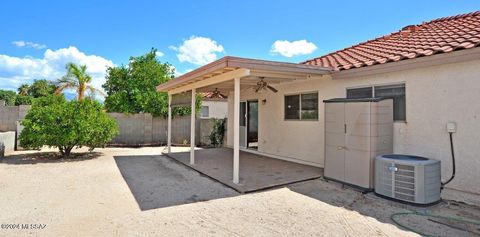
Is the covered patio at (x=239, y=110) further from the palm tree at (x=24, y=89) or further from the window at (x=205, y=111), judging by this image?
the palm tree at (x=24, y=89)

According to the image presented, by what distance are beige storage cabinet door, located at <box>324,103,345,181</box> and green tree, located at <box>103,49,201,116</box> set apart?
978cm

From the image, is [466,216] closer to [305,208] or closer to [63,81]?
[305,208]

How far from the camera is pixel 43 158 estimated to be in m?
9.84

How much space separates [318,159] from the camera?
794 cm

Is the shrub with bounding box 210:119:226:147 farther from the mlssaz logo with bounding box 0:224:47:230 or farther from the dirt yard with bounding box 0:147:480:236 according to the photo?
the mlssaz logo with bounding box 0:224:47:230

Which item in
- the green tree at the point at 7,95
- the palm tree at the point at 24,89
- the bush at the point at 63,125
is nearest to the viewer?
the bush at the point at 63,125

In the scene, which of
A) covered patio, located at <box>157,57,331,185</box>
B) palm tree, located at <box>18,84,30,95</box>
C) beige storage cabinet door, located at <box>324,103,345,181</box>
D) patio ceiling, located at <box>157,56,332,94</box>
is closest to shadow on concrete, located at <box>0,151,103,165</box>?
covered patio, located at <box>157,57,331,185</box>

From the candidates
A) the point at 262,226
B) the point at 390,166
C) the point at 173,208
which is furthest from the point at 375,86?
the point at 173,208

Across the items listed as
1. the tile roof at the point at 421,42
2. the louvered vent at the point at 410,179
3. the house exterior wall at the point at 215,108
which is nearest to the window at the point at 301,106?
the tile roof at the point at 421,42

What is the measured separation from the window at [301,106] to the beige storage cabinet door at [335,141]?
183 centimetres

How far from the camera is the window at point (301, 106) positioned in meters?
8.22

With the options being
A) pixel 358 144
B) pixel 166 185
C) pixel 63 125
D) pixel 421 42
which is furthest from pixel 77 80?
pixel 421 42

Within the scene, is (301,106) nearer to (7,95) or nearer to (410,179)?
(410,179)

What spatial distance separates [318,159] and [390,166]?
3.01 metres
